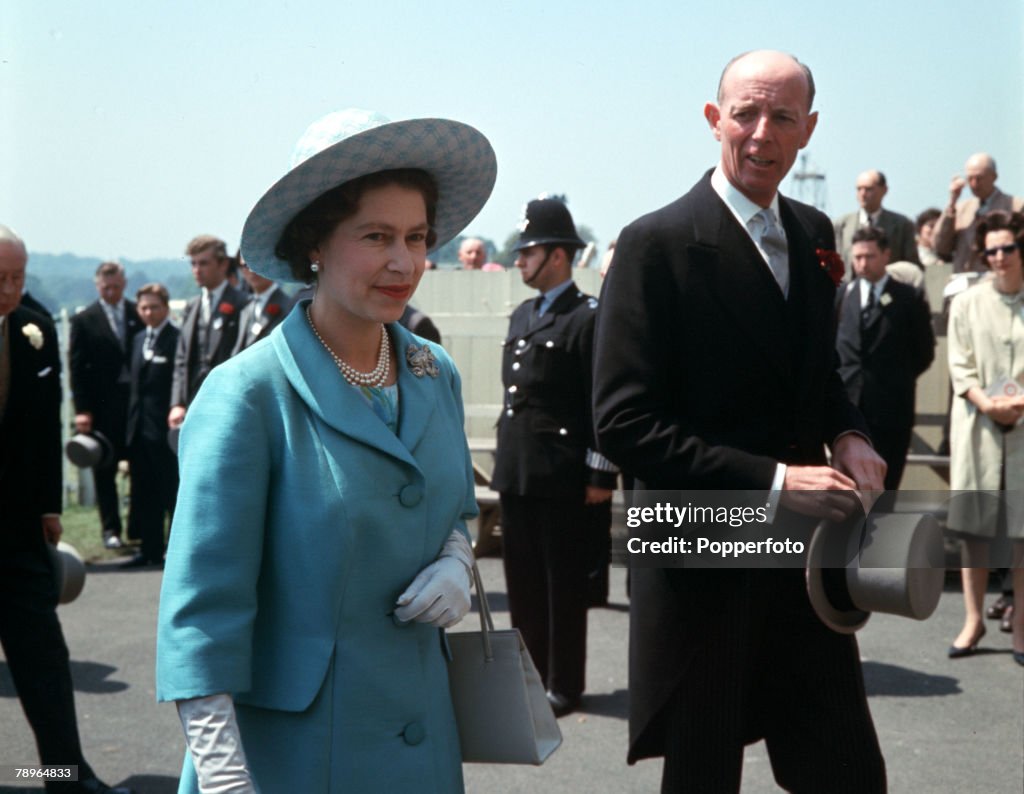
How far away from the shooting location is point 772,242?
3.07m

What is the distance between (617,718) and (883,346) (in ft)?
10.9

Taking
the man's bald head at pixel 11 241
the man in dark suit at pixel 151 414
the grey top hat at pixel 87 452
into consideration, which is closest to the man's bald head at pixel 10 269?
the man's bald head at pixel 11 241

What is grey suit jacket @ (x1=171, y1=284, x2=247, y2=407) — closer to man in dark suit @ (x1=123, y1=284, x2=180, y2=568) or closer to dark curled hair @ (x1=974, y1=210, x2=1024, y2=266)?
man in dark suit @ (x1=123, y1=284, x2=180, y2=568)

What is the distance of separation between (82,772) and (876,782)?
9.56 feet

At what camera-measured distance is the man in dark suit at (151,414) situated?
33.2 ft

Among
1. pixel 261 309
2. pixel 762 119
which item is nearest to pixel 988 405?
pixel 261 309

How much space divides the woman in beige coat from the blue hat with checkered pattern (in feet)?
16.6

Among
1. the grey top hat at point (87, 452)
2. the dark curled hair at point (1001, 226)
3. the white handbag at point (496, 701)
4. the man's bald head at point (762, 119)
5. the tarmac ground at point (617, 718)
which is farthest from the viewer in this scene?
the grey top hat at point (87, 452)

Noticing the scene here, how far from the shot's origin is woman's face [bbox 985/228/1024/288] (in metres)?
6.73

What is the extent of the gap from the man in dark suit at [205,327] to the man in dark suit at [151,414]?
1.38 metres

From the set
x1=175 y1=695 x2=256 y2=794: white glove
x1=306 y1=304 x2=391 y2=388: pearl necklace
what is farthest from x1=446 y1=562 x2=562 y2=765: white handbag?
x1=175 y1=695 x2=256 y2=794: white glove

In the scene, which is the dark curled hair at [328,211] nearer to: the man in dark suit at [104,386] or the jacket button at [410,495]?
the jacket button at [410,495]

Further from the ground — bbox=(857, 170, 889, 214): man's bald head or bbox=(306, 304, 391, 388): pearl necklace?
bbox=(857, 170, 889, 214): man's bald head

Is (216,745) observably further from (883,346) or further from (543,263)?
(883,346)
